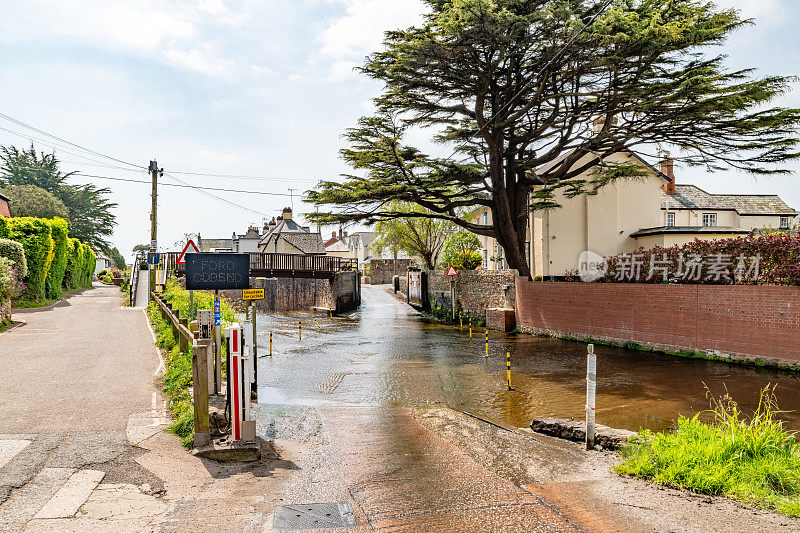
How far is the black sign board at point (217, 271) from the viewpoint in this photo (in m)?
→ 10.7

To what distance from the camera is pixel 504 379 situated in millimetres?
13406

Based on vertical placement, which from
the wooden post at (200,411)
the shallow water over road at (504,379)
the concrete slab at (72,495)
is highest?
the wooden post at (200,411)

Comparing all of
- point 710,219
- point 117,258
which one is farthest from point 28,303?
point 117,258

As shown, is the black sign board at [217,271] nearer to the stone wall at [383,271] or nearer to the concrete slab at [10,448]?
the concrete slab at [10,448]

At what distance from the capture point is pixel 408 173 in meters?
23.8

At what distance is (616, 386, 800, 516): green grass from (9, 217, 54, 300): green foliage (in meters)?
23.3

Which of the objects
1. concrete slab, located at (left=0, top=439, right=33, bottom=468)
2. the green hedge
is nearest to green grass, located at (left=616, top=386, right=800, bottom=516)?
concrete slab, located at (left=0, top=439, right=33, bottom=468)

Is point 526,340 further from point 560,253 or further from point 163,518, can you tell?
point 163,518

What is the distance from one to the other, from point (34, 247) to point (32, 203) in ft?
103

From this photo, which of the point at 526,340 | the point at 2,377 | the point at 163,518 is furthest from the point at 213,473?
the point at 526,340

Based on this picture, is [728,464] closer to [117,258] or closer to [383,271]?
[383,271]

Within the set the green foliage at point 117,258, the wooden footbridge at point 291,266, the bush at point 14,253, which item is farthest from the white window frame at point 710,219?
the green foliage at point 117,258

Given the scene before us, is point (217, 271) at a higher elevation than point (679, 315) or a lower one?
higher

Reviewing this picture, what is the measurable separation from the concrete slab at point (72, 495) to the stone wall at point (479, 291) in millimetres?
22171
